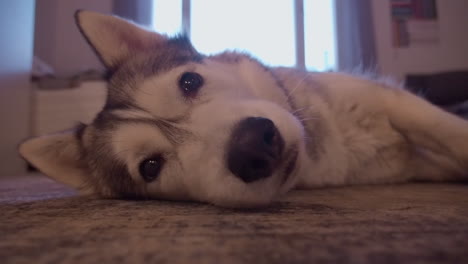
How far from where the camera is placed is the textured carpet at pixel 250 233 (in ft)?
2.11

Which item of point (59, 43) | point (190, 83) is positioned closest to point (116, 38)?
point (190, 83)

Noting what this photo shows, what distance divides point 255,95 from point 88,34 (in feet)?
2.98

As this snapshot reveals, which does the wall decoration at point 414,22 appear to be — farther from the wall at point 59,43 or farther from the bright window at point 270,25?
the wall at point 59,43

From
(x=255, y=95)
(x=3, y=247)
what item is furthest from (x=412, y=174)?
(x=3, y=247)

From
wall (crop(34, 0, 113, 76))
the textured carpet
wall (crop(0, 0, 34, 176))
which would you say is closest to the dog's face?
the textured carpet

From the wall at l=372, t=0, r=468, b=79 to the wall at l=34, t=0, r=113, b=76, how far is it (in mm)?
5079

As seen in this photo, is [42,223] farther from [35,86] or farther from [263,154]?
[35,86]

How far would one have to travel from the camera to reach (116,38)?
1.83 metres

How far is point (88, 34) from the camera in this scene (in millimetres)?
1787

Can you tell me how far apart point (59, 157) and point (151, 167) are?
2.21ft

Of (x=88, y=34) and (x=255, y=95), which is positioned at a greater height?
(x=88, y=34)

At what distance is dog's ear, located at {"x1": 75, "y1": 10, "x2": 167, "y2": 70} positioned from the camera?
1.77 meters

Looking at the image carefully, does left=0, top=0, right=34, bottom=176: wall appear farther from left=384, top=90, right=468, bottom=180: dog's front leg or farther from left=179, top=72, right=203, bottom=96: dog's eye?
left=384, top=90, right=468, bottom=180: dog's front leg

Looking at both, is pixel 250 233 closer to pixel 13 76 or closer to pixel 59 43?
pixel 13 76
